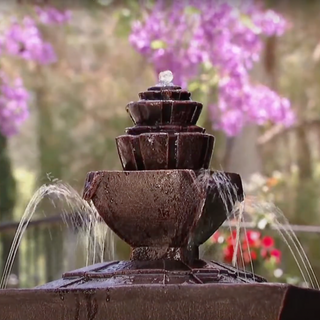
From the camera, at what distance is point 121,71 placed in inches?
341

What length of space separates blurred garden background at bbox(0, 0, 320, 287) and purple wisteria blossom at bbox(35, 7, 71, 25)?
0.01 m

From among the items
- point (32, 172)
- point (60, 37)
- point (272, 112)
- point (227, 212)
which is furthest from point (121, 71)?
point (227, 212)

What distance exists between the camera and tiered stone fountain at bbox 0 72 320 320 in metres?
1.27

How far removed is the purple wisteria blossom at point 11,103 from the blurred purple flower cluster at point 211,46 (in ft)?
3.71

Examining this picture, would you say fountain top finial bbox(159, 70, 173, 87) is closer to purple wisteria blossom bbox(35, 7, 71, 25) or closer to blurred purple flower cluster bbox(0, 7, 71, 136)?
blurred purple flower cluster bbox(0, 7, 71, 136)

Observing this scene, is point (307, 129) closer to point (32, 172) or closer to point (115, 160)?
point (115, 160)

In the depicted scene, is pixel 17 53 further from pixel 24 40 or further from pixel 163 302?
pixel 163 302

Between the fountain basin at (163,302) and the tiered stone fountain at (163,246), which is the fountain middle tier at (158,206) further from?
the fountain basin at (163,302)

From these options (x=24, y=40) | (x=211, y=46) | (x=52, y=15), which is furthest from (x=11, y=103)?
(x=211, y=46)

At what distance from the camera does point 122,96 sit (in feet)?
28.3

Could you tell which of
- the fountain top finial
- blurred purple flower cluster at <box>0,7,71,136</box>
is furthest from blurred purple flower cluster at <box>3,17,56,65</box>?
the fountain top finial

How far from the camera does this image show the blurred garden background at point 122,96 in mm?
7352

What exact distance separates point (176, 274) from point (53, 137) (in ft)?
24.7

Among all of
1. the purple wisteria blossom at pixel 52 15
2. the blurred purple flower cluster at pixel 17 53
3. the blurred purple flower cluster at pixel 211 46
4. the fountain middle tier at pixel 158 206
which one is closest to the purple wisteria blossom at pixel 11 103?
the blurred purple flower cluster at pixel 17 53
